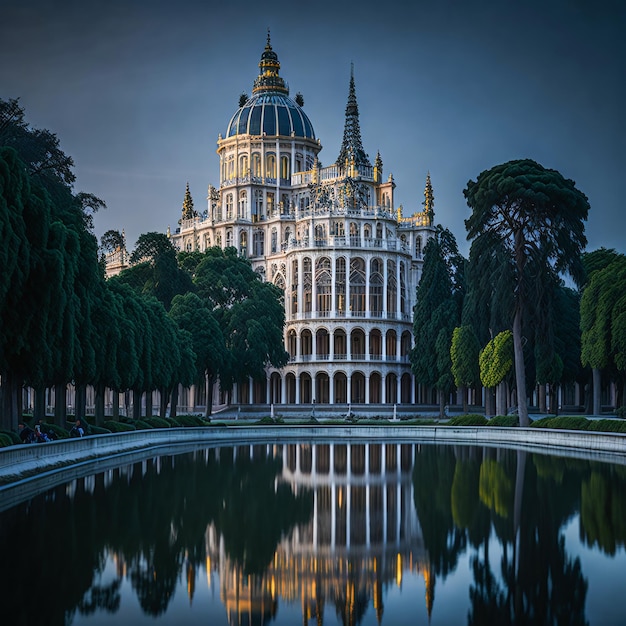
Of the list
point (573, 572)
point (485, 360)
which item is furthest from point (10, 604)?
point (485, 360)

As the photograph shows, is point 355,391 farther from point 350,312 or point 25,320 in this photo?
point 25,320

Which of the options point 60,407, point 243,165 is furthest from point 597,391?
point 243,165

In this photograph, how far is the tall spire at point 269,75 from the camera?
125m

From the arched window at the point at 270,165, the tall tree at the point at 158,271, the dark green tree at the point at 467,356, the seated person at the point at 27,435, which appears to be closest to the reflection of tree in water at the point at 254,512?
the seated person at the point at 27,435

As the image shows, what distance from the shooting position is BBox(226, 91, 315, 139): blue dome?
120250mm

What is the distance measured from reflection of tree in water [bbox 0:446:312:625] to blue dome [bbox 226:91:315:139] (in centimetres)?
9490

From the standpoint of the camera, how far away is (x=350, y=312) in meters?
99.8

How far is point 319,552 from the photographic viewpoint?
15500 millimetres

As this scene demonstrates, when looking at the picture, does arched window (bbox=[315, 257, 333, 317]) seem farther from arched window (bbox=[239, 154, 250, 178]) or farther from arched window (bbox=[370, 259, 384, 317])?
arched window (bbox=[239, 154, 250, 178])

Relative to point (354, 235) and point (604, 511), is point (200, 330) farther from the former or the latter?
point (604, 511)

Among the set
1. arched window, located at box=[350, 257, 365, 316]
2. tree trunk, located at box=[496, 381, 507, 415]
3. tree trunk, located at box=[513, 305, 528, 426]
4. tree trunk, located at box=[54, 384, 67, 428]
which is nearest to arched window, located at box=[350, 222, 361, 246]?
arched window, located at box=[350, 257, 365, 316]

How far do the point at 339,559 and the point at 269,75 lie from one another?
116 meters

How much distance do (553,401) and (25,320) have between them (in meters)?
50.6

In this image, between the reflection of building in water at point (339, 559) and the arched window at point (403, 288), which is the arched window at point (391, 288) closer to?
the arched window at point (403, 288)
